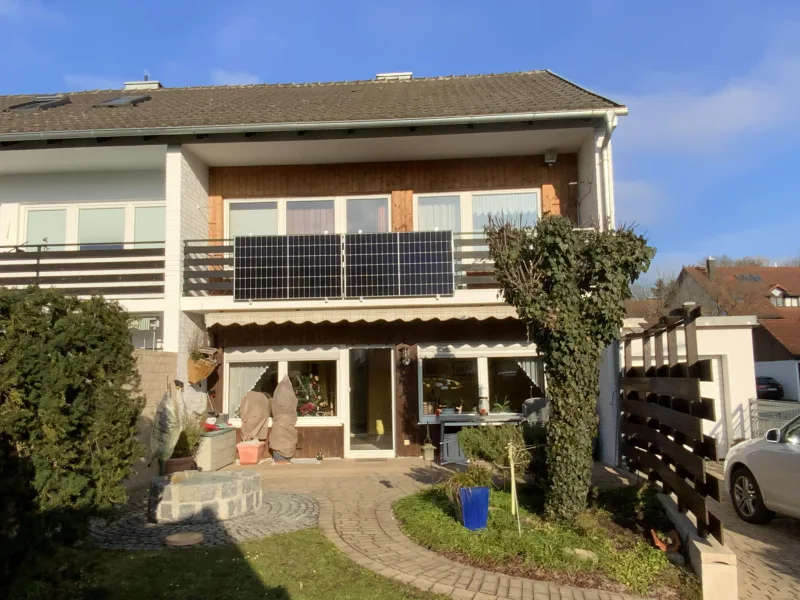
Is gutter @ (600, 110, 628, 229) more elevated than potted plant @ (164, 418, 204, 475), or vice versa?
gutter @ (600, 110, 628, 229)

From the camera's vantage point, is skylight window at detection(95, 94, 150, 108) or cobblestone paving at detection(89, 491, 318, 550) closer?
cobblestone paving at detection(89, 491, 318, 550)

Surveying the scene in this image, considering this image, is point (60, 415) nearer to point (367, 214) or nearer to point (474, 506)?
point (474, 506)

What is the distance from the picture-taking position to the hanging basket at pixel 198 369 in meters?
12.5

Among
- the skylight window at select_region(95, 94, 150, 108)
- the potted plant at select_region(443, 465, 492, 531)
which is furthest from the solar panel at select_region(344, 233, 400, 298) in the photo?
the skylight window at select_region(95, 94, 150, 108)

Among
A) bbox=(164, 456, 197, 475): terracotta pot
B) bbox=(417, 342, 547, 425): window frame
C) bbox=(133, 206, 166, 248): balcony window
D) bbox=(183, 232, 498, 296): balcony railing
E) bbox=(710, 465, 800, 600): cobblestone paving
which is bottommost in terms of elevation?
bbox=(710, 465, 800, 600): cobblestone paving

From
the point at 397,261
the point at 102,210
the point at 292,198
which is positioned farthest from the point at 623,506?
the point at 102,210

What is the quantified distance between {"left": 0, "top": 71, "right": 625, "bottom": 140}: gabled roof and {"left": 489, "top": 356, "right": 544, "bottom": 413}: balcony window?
17.4ft

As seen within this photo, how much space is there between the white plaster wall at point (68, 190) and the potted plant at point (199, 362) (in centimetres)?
394

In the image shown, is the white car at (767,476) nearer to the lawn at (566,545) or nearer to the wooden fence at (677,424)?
the wooden fence at (677,424)

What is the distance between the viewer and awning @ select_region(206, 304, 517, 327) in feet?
41.2

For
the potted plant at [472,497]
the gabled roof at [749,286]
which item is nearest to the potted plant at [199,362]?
the potted plant at [472,497]

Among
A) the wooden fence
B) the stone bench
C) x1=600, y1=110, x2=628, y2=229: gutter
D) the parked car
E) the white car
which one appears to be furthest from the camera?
the parked car

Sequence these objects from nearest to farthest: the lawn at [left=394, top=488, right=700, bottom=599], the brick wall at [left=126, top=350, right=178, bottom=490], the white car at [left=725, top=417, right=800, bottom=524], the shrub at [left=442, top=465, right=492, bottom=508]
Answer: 1. the lawn at [left=394, top=488, right=700, bottom=599]
2. the shrub at [left=442, top=465, right=492, bottom=508]
3. the white car at [left=725, top=417, right=800, bottom=524]
4. the brick wall at [left=126, top=350, right=178, bottom=490]

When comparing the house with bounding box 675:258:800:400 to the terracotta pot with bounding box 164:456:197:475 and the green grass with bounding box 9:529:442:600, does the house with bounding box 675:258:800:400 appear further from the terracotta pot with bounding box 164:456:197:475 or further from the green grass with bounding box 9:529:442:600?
the green grass with bounding box 9:529:442:600
